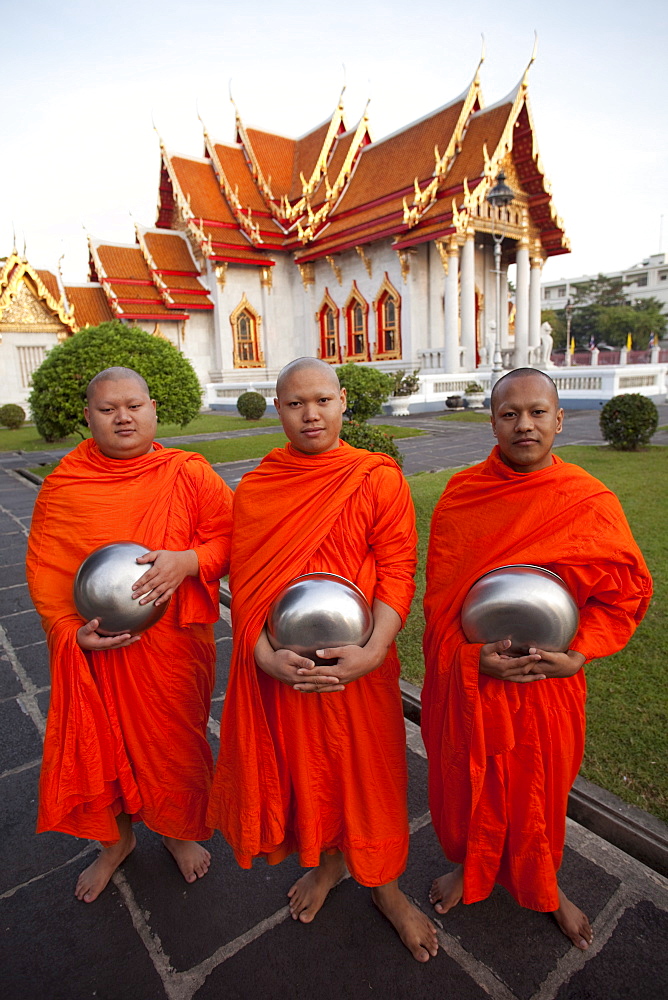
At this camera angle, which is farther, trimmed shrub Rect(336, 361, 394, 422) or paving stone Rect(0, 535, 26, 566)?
trimmed shrub Rect(336, 361, 394, 422)

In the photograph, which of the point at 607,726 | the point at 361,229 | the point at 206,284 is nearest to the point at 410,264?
the point at 361,229

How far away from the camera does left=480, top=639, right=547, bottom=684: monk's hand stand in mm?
1546

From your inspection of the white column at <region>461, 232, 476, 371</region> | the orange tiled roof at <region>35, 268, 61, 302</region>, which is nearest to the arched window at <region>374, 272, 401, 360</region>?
the white column at <region>461, 232, 476, 371</region>

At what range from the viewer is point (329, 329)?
84.7ft

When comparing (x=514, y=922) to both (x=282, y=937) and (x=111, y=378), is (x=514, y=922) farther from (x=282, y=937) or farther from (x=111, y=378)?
(x=111, y=378)

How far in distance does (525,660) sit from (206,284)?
26.0 m

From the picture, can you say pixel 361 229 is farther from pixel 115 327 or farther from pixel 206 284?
pixel 115 327

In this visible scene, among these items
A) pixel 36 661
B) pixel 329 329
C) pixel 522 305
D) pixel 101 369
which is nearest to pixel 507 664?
pixel 36 661

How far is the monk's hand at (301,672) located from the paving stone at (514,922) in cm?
99

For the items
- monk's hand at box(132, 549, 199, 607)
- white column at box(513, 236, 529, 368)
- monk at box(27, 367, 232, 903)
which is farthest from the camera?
white column at box(513, 236, 529, 368)

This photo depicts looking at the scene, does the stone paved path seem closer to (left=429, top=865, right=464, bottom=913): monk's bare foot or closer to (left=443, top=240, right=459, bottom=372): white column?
(left=429, top=865, right=464, bottom=913): monk's bare foot

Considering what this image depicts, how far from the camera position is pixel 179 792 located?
Result: 2.05 m

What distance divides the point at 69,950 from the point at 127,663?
2.89ft

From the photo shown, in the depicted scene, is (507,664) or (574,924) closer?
(507,664)
